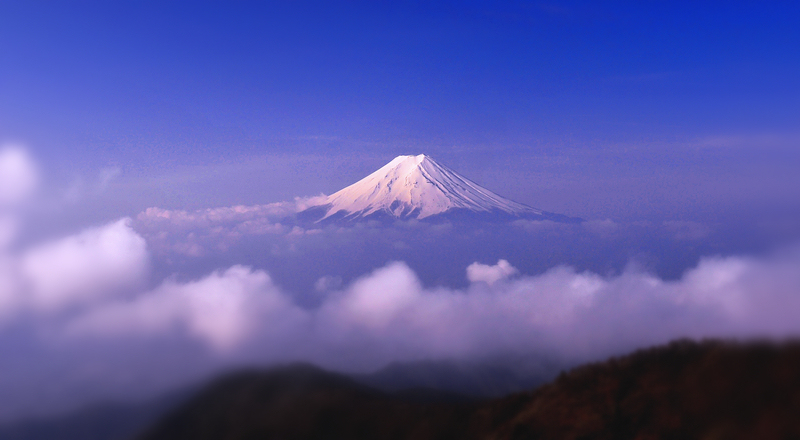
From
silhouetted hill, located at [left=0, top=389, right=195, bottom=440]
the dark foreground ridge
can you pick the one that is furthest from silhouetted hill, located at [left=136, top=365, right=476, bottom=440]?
silhouetted hill, located at [left=0, top=389, right=195, bottom=440]

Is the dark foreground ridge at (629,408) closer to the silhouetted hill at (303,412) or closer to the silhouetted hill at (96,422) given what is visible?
the silhouetted hill at (303,412)

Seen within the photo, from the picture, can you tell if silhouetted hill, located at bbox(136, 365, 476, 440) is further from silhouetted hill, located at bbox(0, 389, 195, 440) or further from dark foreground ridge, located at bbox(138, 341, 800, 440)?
silhouetted hill, located at bbox(0, 389, 195, 440)

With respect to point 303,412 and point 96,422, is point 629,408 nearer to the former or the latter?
point 303,412

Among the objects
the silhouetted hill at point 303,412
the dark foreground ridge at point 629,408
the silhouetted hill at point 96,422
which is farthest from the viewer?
the silhouetted hill at point 96,422

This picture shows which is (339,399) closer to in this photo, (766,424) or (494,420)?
(494,420)

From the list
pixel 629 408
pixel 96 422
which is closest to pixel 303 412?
pixel 629 408

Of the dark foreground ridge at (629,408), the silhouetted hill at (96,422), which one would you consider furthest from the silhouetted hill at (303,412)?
the silhouetted hill at (96,422)

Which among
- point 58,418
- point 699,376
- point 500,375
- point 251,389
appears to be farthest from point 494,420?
point 500,375

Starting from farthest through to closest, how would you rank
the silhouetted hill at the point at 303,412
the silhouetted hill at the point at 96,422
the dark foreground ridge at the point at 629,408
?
1. the silhouetted hill at the point at 96,422
2. the silhouetted hill at the point at 303,412
3. the dark foreground ridge at the point at 629,408
